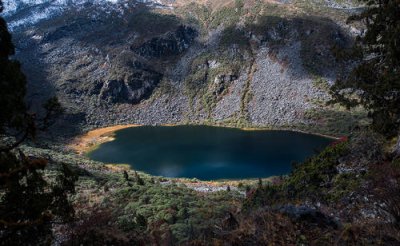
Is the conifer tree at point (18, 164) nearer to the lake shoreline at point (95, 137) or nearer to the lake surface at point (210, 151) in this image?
the lake surface at point (210, 151)

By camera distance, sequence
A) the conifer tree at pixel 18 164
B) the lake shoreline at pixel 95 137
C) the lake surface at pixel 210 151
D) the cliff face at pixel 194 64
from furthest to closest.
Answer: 1. the cliff face at pixel 194 64
2. the lake shoreline at pixel 95 137
3. the lake surface at pixel 210 151
4. the conifer tree at pixel 18 164

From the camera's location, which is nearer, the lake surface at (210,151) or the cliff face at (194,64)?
the lake surface at (210,151)

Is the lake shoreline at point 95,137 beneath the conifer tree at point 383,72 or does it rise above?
beneath

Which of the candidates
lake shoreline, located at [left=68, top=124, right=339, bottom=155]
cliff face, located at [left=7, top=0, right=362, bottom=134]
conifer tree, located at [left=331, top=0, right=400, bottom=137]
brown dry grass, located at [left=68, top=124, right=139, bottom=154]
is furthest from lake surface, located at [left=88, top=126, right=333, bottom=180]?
conifer tree, located at [left=331, top=0, right=400, bottom=137]

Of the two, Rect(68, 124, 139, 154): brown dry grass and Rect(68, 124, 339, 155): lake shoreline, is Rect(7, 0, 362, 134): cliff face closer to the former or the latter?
Rect(68, 124, 339, 155): lake shoreline

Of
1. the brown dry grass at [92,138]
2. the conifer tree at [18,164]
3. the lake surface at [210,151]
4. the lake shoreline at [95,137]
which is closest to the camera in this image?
the conifer tree at [18,164]

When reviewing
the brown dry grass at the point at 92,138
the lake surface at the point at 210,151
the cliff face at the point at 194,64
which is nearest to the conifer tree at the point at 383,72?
the lake surface at the point at 210,151

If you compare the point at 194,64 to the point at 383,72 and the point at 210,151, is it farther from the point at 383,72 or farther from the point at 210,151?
the point at 383,72
